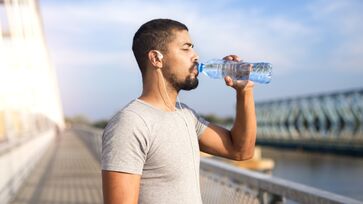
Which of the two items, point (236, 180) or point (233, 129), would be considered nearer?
point (233, 129)

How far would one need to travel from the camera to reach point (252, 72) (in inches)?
89.4

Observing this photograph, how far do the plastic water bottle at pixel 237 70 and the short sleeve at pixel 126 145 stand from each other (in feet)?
1.31

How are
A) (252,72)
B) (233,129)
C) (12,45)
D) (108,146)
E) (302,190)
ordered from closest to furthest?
(108,146) < (252,72) < (233,129) < (302,190) < (12,45)

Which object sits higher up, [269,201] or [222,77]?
[222,77]

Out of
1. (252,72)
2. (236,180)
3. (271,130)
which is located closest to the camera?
(252,72)

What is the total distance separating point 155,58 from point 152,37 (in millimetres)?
81

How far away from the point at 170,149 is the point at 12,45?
68.7 feet

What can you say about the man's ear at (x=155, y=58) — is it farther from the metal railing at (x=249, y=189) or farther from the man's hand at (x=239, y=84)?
the metal railing at (x=249, y=189)

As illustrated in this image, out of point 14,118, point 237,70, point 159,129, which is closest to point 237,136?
point 237,70

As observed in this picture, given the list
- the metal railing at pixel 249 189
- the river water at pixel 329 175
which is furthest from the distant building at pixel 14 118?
the river water at pixel 329 175

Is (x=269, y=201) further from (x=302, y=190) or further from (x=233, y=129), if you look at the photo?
(x=233, y=129)

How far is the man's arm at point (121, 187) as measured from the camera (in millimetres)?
2043

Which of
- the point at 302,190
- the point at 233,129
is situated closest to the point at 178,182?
the point at 233,129

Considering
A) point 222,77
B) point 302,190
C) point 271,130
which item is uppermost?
point 222,77
